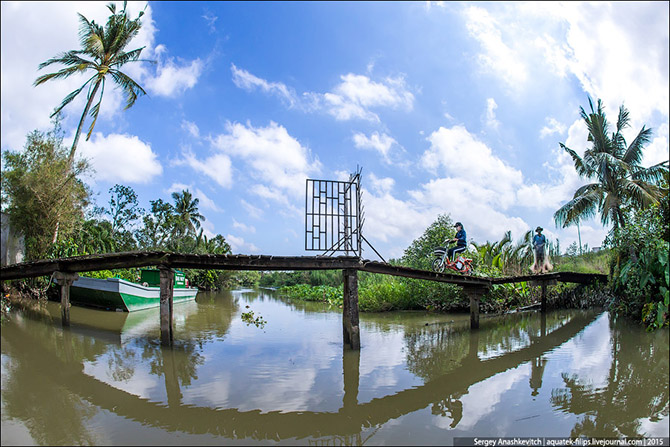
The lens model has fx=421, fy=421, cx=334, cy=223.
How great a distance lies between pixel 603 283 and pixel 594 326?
7.39 meters

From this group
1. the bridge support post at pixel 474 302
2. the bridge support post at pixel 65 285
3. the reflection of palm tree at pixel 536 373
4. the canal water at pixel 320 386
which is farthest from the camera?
the bridge support post at pixel 474 302

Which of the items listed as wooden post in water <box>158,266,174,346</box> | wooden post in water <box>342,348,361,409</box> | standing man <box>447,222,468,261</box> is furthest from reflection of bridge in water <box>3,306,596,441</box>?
standing man <box>447,222,468,261</box>

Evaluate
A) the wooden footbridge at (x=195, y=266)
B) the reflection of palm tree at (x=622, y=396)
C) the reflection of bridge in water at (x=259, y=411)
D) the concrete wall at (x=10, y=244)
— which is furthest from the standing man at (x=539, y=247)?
the concrete wall at (x=10, y=244)

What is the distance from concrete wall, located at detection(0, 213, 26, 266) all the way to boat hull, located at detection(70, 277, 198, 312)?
101 inches

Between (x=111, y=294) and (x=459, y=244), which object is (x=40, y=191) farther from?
(x=459, y=244)

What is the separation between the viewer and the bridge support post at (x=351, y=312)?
33.7 feet

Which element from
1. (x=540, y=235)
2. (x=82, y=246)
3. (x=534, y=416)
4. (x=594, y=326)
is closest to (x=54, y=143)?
(x=82, y=246)

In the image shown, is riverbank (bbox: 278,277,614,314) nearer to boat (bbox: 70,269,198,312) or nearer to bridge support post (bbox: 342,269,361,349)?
bridge support post (bbox: 342,269,361,349)

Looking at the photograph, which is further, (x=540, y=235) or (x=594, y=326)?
(x=540, y=235)

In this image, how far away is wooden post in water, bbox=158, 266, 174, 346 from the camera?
10164 mm

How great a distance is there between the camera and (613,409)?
605 cm

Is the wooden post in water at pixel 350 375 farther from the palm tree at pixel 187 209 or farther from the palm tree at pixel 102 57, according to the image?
the palm tree at pixel 187 209

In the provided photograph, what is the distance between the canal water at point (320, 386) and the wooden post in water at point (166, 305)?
1.27ft

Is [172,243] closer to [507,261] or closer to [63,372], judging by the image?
[507,261]
